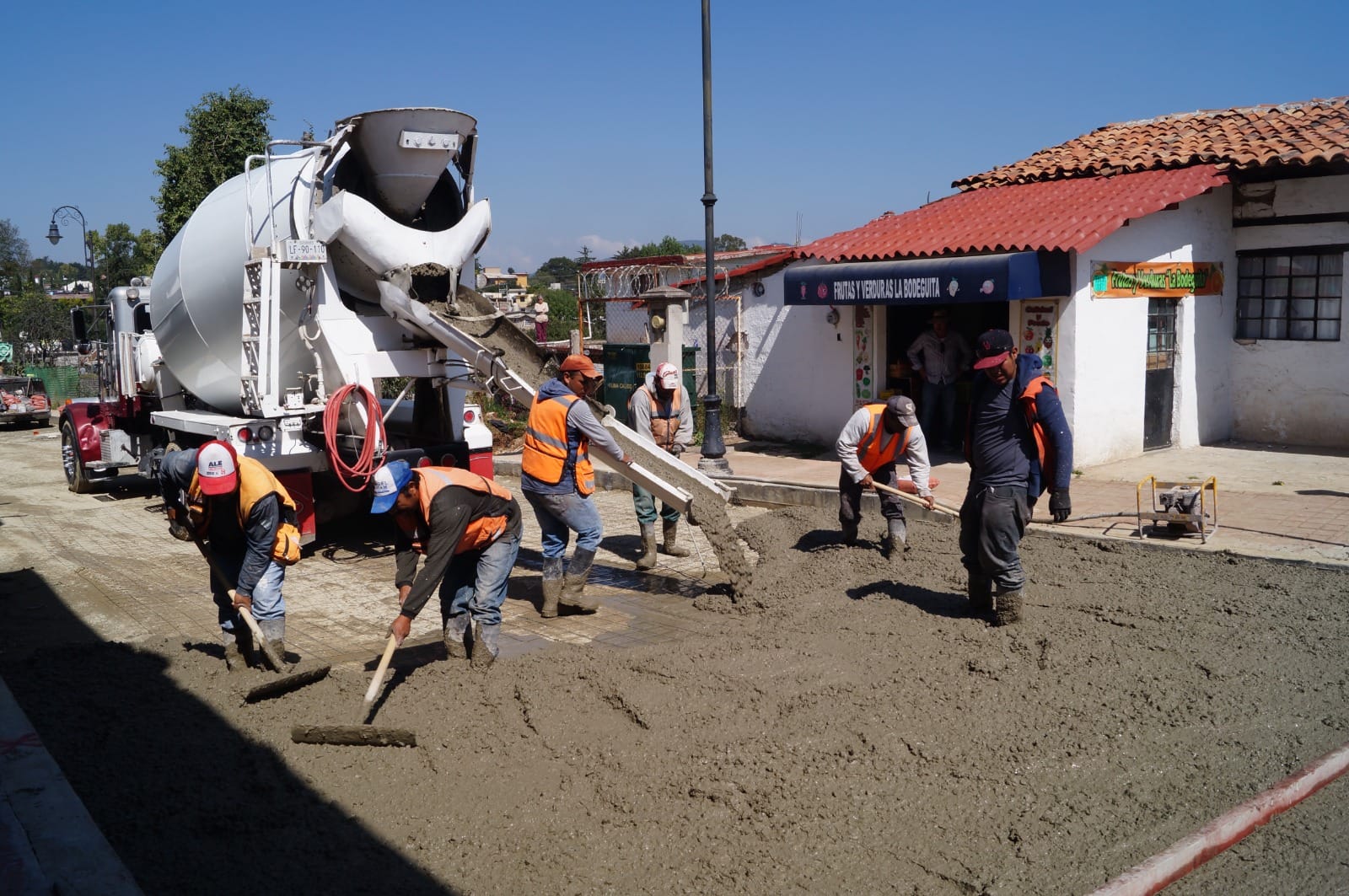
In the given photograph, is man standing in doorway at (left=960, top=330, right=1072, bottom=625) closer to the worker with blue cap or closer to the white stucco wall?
the worker with blue cap

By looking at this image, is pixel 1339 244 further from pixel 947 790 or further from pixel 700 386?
pixel 947 790

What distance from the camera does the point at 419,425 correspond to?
9859 mm

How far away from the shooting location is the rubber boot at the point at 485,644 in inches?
228

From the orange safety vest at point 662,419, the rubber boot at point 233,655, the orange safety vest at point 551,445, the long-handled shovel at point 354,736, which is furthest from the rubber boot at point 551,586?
the long-handled shovel at point 354,736

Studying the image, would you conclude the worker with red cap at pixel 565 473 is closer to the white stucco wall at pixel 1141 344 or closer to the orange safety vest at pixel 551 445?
the orange safety vest at pixel 551 445

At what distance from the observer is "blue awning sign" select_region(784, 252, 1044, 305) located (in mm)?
10930

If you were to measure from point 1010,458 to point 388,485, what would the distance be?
3.48 m

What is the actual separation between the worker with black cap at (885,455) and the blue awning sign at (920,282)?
3.84 m

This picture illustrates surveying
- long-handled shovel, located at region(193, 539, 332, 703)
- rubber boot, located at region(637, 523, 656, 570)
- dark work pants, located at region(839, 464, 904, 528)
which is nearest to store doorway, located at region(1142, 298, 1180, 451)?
dark work pants, located at region(839, 464, 904, 528)

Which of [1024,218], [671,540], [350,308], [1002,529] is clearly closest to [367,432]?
[350,308]

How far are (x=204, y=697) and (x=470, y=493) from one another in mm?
1678

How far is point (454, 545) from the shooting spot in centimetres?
534

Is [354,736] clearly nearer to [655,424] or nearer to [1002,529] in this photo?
[1002,529]

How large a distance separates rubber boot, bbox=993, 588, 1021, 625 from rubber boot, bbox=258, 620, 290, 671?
4.10 m
